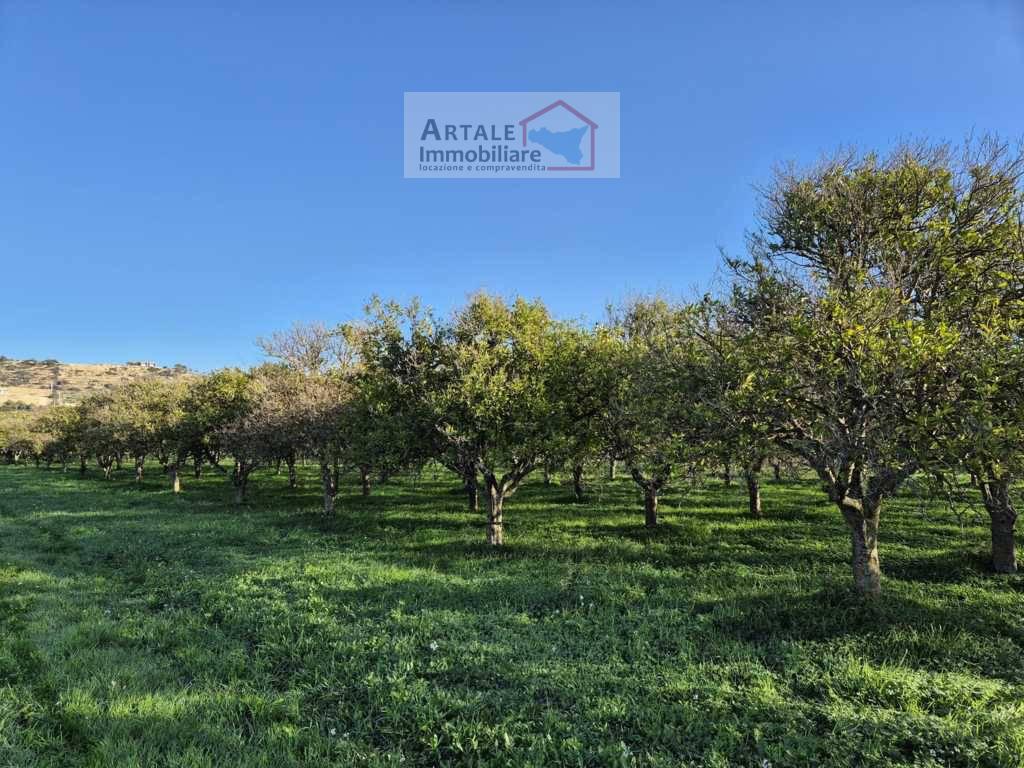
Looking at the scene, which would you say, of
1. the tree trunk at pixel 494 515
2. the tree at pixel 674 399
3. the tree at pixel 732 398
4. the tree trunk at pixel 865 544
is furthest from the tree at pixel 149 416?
the tree trunk at pixel 865 544

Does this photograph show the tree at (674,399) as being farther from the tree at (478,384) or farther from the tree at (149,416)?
the tree at (149,416)

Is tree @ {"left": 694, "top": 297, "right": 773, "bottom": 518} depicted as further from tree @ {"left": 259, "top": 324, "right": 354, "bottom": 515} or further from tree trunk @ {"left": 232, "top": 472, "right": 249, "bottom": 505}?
tree trunk @ {"left": 232, "top": 472, "right": 249, "bottom": 505}

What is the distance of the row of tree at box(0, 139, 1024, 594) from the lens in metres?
9.80

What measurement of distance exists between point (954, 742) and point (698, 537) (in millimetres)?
13462

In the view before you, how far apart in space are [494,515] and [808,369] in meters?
12.9

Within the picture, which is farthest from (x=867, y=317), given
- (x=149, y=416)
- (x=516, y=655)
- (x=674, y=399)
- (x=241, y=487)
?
(x=149, y=416)

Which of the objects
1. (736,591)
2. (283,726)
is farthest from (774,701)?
(283,726)

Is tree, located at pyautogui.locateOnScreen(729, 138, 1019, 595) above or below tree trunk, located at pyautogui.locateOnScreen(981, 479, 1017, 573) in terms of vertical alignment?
above

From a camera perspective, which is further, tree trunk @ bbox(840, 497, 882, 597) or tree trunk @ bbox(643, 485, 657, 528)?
tree trunk @ bbox(643, 485, 657, 528)

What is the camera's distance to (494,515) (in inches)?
797

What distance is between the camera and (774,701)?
760cm

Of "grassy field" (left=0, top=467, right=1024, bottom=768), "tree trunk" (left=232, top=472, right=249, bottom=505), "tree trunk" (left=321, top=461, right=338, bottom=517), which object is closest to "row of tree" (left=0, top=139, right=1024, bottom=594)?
"grassy field" (left=0, top=467, right=1024, bottom=768)

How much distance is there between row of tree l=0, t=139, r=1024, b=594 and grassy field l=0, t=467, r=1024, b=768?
7.79 ft

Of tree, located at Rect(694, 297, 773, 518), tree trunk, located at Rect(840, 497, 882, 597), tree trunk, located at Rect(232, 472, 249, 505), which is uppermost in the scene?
tree, located at Rect(694, 297, 773, 518)
